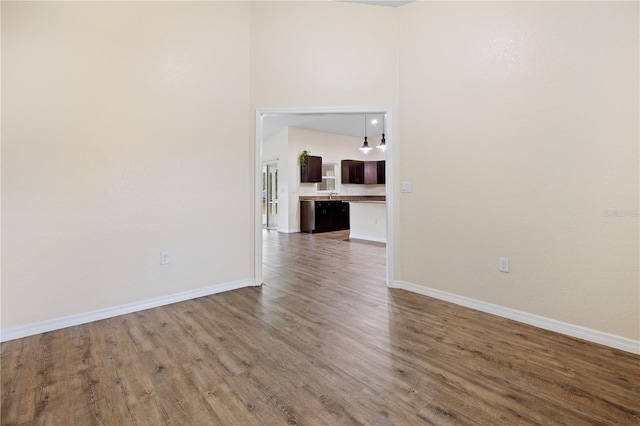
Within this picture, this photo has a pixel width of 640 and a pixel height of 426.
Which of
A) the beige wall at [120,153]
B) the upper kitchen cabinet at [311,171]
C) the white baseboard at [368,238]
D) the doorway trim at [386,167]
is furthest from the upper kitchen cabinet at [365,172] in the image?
the beige wall at [120,153]

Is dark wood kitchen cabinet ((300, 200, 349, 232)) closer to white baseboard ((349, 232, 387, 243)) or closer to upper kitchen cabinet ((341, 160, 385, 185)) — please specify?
upper kitchen cabinet ((341, 160, 385, 185))

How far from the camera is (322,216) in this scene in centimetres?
812

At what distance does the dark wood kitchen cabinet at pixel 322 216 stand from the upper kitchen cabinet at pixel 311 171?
2.08 ft

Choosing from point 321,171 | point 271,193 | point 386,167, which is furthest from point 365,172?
point 386,167

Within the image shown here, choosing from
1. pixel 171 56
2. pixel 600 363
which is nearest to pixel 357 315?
pixel 600 363

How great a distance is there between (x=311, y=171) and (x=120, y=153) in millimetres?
5830

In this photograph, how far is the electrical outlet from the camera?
2549mm

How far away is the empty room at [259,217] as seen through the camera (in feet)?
5.39

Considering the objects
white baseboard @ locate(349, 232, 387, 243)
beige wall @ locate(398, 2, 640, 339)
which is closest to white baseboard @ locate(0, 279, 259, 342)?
beige wall @ locate(398, 2, 640, 339)

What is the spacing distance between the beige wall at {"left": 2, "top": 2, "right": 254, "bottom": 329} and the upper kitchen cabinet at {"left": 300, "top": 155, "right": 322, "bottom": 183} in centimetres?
484

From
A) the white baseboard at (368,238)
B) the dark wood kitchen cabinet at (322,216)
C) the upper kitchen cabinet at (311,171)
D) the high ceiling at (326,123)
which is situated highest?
the high ceiling at (326,123)

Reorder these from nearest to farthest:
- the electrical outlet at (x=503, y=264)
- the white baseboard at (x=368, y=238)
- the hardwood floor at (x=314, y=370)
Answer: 1. the hardwood floor at (x=314, y=370)
2. the electrical outlet at (x=503, y=264)
3. the white baseboard at (x=368, y=238)

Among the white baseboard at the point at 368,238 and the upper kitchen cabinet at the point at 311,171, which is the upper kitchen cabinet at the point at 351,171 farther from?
the white baseboard at the point at 368,238

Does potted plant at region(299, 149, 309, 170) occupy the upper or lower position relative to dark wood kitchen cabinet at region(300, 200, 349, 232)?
upper
